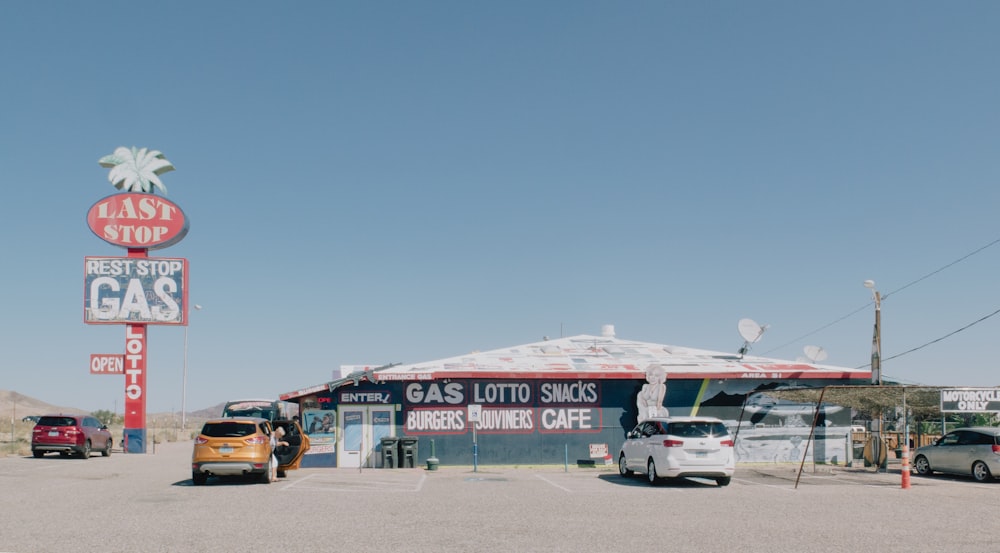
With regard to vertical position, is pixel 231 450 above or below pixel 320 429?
above

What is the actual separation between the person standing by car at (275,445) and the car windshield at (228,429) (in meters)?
1.12

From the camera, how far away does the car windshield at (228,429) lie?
2088 centimetres

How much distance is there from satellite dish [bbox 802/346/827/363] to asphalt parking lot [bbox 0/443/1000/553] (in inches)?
365

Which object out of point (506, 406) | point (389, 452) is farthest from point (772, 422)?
point (389, 452)

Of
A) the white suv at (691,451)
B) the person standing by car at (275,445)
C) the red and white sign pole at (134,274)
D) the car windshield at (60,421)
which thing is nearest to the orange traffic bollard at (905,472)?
the white suv at (691,451)

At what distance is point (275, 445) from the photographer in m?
23.4

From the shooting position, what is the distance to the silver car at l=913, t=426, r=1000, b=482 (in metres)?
23.9

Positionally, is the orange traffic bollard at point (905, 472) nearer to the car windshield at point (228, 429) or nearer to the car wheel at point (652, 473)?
the car wheel at point (652, 473)

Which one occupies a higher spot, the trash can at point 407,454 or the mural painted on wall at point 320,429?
the mural painted on wall at point 320,429

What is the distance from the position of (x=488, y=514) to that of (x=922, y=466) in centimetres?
1761

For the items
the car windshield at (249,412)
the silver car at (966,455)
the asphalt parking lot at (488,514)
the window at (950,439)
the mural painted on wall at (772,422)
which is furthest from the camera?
the car windshield at (249,412)

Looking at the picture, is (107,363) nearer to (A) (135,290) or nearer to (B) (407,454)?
(A) (135,290)

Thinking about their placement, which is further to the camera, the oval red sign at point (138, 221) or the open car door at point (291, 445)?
the oval red sign at point (138, 221)

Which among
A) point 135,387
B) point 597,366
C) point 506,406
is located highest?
point 597,366
